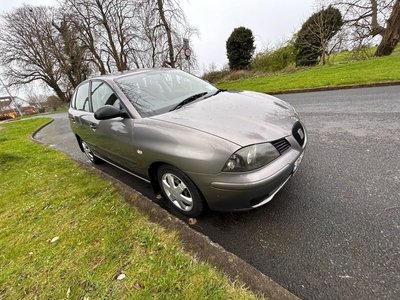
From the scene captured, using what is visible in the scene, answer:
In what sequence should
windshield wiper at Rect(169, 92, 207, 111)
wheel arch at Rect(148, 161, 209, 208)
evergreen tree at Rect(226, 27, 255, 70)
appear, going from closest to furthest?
1. wheel arch at Rect(148, 161, 209, 208)
2. windshield wiper at Rect(169, 92, 207, 111)
3. evergreen tree at Rect(226, 27, 255, 70)

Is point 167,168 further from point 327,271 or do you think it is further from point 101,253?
point 327,271

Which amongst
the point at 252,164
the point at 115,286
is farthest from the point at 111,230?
the point at 252,164

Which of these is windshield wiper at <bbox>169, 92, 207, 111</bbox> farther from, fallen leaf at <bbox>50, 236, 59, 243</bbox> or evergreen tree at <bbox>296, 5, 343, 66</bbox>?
evergreen tree at <bbox>296, 5, 343, 66</bbox>

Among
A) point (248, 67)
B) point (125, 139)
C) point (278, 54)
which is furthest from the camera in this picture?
point (248, 67)

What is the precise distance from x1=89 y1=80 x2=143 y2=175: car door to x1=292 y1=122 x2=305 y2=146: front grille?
67.2 inches

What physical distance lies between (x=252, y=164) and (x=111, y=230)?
1.57 meters

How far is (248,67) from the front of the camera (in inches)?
661

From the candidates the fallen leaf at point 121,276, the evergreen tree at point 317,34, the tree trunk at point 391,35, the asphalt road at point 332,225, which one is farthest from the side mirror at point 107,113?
the tree trunk at point 391,35

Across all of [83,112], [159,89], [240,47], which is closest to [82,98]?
[83,112]

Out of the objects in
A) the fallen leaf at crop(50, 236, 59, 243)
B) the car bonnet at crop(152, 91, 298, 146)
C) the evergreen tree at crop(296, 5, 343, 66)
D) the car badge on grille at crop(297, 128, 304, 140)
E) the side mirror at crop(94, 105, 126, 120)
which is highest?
the evergreen tree at crop(296, 5, 343, 66)

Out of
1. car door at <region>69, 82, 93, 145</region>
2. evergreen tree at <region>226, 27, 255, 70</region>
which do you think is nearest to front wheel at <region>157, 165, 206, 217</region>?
car door at <region>69, 82, 93, 145</region>

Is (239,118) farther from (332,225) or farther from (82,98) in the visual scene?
(82,98)

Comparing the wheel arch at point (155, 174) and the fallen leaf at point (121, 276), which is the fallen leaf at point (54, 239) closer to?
the fallen leaf at point (121, 276)

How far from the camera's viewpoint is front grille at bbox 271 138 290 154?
180cm
